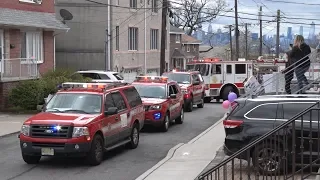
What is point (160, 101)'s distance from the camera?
1789 cm

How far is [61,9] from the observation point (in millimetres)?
37188

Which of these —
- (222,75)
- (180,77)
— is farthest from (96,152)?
(222,75)

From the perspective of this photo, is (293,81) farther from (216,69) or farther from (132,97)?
(216,69)

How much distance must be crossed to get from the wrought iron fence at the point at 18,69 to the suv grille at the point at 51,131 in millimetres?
12801

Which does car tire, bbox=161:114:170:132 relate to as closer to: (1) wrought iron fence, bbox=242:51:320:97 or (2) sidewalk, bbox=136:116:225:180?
(2) sidewalk, bbox=136:116:225:180

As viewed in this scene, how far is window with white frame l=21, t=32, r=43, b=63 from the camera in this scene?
1073 inches

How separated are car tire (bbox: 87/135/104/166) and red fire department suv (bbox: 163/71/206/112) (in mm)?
13042

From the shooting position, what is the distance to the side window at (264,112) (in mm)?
10531

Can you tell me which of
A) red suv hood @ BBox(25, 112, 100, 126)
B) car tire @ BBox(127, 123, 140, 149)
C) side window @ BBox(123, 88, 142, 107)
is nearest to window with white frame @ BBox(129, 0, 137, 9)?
side window @ BBox(123, 88, 142, 107)

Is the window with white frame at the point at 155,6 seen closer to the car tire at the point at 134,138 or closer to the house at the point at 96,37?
the house at the point at 96,37

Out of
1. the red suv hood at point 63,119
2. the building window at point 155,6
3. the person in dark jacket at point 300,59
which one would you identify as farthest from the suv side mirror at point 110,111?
the building window at point 155,6

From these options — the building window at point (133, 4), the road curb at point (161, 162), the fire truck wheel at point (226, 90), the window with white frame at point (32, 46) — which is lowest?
the road curb at point (161, 162)

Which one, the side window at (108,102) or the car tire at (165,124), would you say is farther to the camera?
the car tire at (165,124)

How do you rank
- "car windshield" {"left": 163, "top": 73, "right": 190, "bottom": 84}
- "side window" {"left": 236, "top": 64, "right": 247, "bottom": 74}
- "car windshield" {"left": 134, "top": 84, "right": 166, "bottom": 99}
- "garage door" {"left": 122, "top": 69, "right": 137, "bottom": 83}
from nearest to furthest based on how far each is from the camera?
"car windshield" {"left": 134, "top": 84, "right": 166, "bottom": 99} → "car windshield" {"left": 163, "top": 73, "right": 190, "bottom": 84} → "side window" {"left": 236, "top": 64, "right": 247, "bottom": 74} → "garage door" {"left": 122, "top": 69, "right": 137, "bottom": 83}
